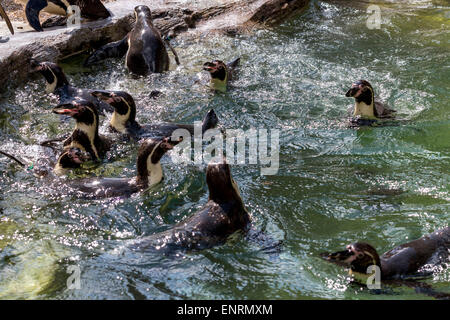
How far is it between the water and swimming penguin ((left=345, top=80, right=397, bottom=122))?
19 cm

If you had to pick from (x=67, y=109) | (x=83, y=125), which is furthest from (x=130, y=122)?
(x=67, y=109)

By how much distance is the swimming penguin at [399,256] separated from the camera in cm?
357

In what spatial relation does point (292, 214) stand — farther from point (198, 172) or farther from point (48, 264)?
point (48, 264)

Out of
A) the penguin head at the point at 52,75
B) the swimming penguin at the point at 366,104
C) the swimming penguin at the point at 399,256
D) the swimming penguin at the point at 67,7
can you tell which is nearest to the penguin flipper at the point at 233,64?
the swimming penguin at the point at 366,104

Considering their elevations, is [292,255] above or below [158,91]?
below

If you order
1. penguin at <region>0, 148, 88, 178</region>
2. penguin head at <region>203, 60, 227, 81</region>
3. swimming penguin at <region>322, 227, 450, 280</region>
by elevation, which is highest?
penguin head at <region>203, 60, 227, 81</region>

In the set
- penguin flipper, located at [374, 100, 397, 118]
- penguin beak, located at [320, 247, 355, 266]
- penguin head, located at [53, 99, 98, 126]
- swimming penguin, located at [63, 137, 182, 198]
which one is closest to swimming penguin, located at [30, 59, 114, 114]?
penguin head, located at [53, 99, 98, 126]

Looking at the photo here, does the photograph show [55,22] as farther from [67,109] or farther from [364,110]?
[364,110]

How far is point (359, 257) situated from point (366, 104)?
117 inches

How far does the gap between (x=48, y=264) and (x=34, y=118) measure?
2.93 m

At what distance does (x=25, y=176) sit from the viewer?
5.12 m

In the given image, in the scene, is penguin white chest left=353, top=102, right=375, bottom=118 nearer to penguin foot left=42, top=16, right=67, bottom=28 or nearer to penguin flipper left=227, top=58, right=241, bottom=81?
penguin flipper left=227, top=58, right=241, bottom=81

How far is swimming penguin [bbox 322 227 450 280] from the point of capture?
11.7ft
